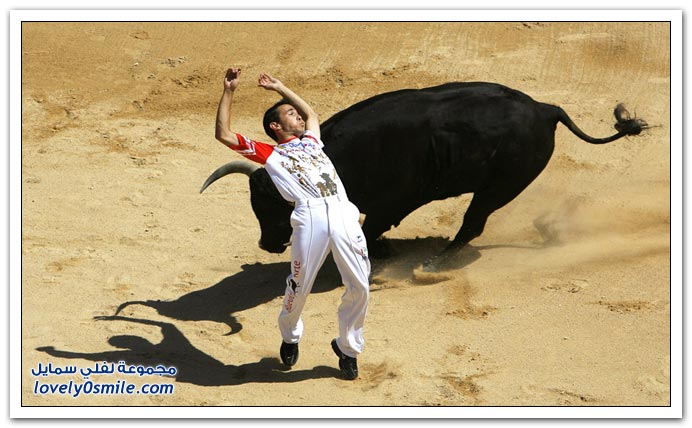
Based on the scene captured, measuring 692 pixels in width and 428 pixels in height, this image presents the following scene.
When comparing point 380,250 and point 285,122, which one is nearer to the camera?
point 285,122

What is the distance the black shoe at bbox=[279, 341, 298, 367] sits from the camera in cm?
927

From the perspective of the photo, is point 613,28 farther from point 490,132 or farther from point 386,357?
point 386,357

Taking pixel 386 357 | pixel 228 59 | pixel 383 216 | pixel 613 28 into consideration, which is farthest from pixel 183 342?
pixel 613 28

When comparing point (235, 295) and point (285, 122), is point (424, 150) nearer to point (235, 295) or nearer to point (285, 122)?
point (285, 122)

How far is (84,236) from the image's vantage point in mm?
12141

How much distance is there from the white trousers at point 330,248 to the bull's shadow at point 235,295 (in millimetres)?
1682

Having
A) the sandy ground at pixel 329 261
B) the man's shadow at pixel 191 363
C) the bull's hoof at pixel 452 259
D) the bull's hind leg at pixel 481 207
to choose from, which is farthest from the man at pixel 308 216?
the bull's hind leg at pixel 481 207

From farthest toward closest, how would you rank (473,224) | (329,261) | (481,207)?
1. (329,261)
2. (473,224)
3. (481,207)

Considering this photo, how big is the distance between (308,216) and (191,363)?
71.6 inches

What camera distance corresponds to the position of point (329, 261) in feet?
38.9

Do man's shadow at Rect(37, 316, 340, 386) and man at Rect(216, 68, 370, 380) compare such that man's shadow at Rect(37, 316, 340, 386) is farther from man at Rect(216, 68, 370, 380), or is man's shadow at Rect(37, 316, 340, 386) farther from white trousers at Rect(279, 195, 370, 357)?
white trousers at Rect(279, 195, 370, 357)

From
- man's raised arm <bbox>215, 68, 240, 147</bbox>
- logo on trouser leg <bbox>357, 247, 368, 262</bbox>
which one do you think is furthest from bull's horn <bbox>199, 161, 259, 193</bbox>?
logo on trouser leg <bbox>357, 247, 368, 262</bbox>

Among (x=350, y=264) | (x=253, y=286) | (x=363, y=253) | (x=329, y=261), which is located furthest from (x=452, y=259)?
(x=350, y=264)

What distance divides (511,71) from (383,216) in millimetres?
5796
